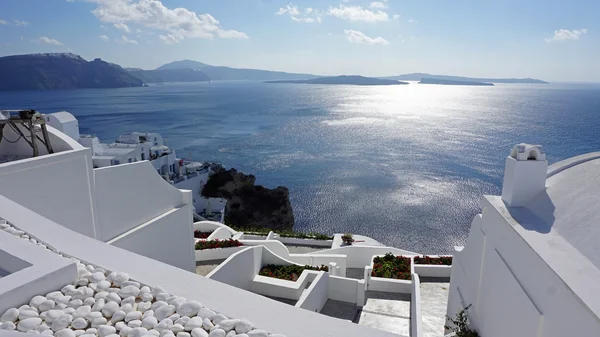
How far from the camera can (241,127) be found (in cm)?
9688

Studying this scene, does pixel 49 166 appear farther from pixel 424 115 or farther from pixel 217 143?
pixel 424 115

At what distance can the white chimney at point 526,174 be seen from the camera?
25.5 ft

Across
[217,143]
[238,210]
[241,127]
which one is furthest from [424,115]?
[238,210]

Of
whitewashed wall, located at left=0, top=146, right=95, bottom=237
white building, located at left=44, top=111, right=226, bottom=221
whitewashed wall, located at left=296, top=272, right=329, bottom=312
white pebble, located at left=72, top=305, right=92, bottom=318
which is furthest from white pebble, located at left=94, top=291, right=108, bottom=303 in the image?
white building, located at left=44, top=111, right=226, bottom=221

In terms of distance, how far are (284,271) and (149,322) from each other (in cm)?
1188

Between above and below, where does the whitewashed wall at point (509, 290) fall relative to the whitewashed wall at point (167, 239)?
above

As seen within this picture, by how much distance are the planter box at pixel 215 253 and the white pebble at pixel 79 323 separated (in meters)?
11.9

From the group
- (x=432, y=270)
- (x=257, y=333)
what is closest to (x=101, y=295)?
(x=257, y=333)

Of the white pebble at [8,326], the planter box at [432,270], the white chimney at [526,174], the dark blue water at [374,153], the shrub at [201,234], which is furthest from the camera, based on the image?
the dark blue water at [374,153]

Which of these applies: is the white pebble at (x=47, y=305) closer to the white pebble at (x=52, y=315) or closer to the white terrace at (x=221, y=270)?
the white terrace at (x=221, y=270)

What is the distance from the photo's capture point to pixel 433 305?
479 inches

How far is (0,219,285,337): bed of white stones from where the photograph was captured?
3162 mm


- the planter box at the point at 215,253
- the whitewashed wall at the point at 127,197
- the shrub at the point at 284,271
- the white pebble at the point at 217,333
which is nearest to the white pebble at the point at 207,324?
the white pebble at the point at 217,333

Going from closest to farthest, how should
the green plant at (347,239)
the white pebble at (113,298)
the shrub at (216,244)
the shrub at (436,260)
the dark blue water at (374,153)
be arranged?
1. the white pebble at (113,298)
2. the shrub at (436,260)
3. the shrub at (216,244)
4. the green plant at (347,239)
5. the dark blue water at (374,153)
